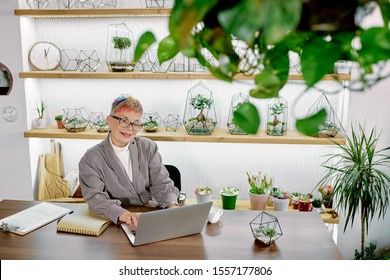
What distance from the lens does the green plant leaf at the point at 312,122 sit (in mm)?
521

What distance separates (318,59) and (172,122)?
312 centimetres

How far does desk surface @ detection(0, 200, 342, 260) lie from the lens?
1924 mm

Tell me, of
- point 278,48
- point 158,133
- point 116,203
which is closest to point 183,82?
point 158,133

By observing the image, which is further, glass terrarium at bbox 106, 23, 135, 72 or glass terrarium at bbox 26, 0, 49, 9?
glass terrarium at bbox 26, 0, 49, 9

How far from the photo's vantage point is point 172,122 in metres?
3.55

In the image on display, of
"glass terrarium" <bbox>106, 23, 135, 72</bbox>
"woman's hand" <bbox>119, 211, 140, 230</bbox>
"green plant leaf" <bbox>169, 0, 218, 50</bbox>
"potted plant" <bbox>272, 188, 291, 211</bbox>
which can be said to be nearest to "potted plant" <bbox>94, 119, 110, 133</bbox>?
"glass terrarium" <bbox>106, 23, 135, 72</bbox>

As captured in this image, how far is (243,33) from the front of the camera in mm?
395

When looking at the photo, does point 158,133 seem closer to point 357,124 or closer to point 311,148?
point 311,148

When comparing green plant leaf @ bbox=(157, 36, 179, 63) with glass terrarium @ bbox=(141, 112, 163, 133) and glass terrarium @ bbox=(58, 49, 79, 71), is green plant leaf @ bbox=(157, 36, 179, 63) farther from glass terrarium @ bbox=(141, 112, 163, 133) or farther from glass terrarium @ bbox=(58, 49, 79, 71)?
glass terrarium @ bbox=(58, 49, 79, 71)

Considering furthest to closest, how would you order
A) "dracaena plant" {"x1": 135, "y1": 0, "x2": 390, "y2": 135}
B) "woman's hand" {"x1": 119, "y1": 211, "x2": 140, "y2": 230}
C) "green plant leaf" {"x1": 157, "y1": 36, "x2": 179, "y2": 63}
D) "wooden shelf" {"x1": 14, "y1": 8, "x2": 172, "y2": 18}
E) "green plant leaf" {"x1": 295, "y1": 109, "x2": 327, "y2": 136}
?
"wooden shelf" {"x1": 14, "y1": 8, "x2": 172, "y2": 18} → "woman's hand" {"x1": 119, "y1": 211, "x2": 140, "y2": 230} → "green plant leaf" {"x1": 157, "y1": 36, "x2": 179, "y2": 63} → "green plant leaf" {"x1": 295, "y1": 109, "x2": 327, "y2": 136} → "dracaena plant" {"x1": 135, "y1": 0, "x2": 390, "y2": 135}

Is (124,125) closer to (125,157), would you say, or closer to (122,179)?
(125,157)

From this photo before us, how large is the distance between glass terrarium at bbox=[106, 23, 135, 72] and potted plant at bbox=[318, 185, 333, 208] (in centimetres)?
184

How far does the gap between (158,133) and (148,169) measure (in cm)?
67

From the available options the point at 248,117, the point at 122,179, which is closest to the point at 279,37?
the point at 248,117
